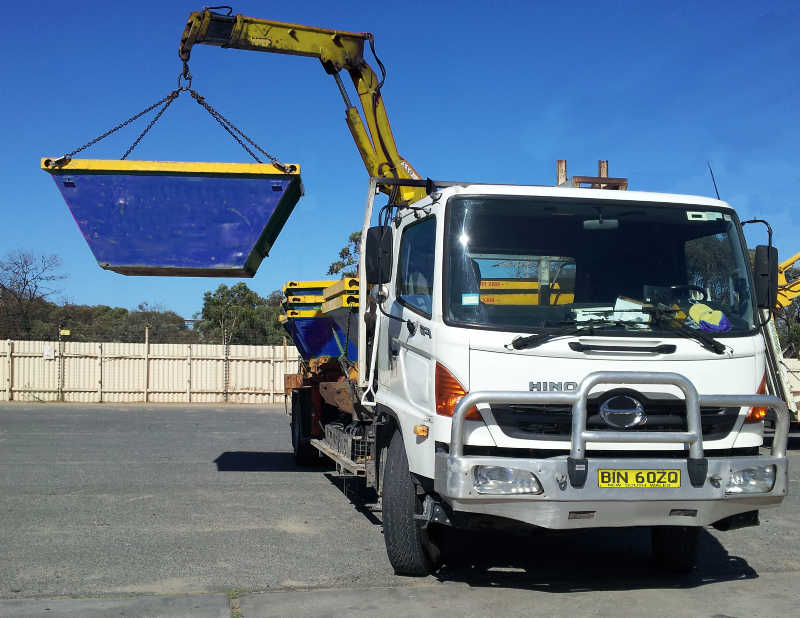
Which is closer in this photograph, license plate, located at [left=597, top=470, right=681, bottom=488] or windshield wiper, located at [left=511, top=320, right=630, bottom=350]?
license plate, located at [left=597, top=470, right=681, bottom=488]

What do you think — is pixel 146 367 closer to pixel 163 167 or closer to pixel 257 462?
pixel 257 462

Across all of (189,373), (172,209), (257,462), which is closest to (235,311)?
(189,373)

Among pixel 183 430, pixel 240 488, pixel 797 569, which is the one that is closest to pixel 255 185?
pixel 240 488

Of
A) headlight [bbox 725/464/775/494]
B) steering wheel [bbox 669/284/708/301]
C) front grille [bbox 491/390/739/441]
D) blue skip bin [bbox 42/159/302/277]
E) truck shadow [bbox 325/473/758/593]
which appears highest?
blue skip bin [bbox 42/159/302/277]

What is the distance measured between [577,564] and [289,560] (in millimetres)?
2197

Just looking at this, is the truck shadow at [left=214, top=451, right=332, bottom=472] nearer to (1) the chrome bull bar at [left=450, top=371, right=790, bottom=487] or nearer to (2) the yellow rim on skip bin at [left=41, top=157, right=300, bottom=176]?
(2) the yellow rim on skip bin at [left=41, top=157, right=300, bottom=176]

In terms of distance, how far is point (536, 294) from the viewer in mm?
5645

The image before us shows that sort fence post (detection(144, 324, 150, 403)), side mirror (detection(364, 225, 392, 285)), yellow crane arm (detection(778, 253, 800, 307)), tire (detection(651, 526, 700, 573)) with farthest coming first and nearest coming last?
1. fence post (detection(144, 324, 150, 403))
2. yellow crane arm (detection(778, 253, 800, 307))
3. tire (detection(651, 526, 700, 573))
4. side mirror (detection(364, 225, 392, 285))

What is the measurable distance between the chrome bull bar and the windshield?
49 cm

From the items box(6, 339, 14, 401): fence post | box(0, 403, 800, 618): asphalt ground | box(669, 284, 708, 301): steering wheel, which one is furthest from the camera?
box(6, 339, 14, 401): fence post

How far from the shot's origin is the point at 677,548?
625 centimetres

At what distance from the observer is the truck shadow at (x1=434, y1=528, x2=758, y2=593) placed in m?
5.97

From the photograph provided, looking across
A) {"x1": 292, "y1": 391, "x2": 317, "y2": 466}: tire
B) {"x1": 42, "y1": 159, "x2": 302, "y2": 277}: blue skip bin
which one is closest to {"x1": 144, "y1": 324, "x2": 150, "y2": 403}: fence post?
{"x1": 292, "y1": 391, "x2": 317, "y2": 466}: tire

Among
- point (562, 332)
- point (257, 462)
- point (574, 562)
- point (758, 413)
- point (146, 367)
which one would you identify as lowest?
point (257, 462)
